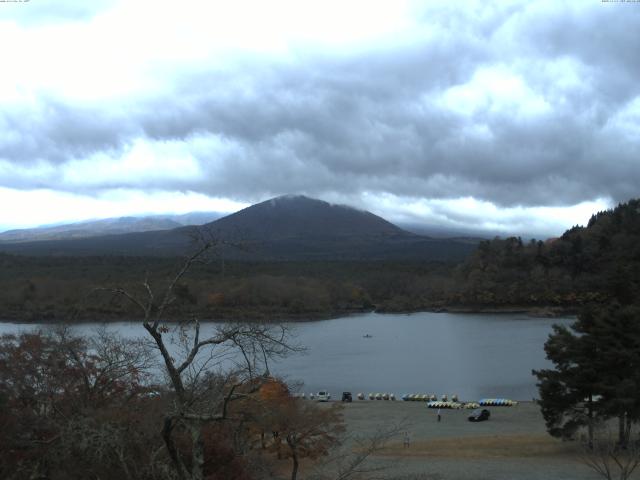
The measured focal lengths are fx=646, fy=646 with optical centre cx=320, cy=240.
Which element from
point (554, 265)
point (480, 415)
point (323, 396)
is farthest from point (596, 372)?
point (554, 265)

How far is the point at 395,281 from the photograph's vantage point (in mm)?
93625

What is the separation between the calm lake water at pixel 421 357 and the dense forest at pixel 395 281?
10.3m

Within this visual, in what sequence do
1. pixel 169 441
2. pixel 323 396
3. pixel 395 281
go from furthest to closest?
pixel 395 281, pixel 323 396, pixel 169 441

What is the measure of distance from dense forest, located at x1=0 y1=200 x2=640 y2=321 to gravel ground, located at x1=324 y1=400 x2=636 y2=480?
119 feet

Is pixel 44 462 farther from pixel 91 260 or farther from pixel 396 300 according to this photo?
pixel 91 260

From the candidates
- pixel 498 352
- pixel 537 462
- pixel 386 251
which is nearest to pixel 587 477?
pixel 537 462

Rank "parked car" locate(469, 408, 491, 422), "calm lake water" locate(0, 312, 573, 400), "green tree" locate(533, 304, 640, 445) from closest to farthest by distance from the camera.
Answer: "green tree" locate(533, 304, 640, 445), "parked car" locate(469, 408, 491, 422), "calm lake water" locate(0, 312, 573, 400)

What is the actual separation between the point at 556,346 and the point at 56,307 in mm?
57062

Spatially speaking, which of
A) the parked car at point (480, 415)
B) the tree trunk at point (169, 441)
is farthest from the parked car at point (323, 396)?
the tree trunk at point (169, 441)

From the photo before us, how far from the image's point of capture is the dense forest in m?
70.1

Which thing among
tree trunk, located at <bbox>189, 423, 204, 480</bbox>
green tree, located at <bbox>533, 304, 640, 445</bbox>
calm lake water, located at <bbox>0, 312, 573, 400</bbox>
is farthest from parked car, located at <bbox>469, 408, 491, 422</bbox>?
tree trunk, located at <bbox>189, 423, 204, 480</bbox>

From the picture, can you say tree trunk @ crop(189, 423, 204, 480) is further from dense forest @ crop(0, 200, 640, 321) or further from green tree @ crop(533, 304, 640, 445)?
dense forest @ crop(0, 200, 640, 321)

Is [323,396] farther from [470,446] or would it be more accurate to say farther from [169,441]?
[169,441]

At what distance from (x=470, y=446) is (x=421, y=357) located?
24.4 meters
